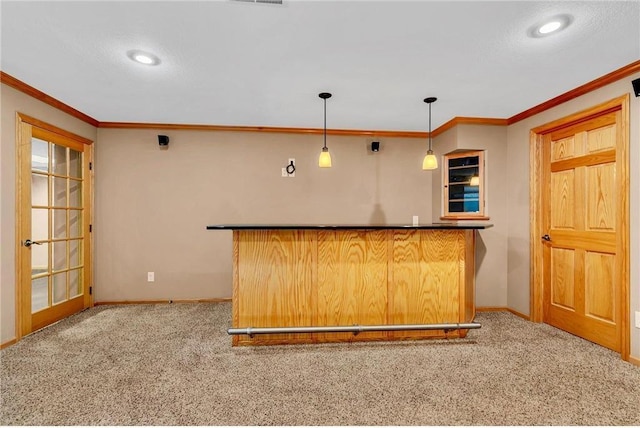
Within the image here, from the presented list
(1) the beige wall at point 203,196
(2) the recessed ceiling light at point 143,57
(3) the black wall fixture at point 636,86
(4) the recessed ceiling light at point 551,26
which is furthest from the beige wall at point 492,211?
(2) the recessed ceiling light at point 143,57

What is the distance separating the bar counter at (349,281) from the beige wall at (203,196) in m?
1.54

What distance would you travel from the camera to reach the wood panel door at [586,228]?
2.61 meters

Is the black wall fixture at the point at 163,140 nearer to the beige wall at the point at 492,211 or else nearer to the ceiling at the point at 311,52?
the ceiling at the point at 311,52

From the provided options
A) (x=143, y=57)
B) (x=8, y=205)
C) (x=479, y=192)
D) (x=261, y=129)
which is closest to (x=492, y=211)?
(x=479, y=192)

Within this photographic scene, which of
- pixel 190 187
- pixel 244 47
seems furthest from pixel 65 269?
pixel 244 47

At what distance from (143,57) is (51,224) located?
227 centimetres

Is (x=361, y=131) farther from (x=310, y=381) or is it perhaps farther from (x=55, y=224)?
(x=55, y=224)

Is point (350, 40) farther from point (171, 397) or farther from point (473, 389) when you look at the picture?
point (171, 397)

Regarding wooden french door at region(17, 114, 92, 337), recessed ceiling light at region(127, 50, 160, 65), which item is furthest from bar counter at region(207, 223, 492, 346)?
wooden french door at region(17, 114, 92, 337)

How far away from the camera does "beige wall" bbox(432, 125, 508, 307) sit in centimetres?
385

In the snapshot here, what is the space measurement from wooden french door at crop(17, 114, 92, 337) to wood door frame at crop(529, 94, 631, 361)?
5.19 metres

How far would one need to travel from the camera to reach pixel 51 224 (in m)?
3.35

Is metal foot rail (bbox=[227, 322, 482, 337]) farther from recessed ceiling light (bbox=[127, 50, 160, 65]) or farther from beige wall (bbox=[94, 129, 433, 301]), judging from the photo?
recessed ceiling light (bbox=[127, 50, 160, 65])

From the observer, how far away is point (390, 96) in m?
3.11
